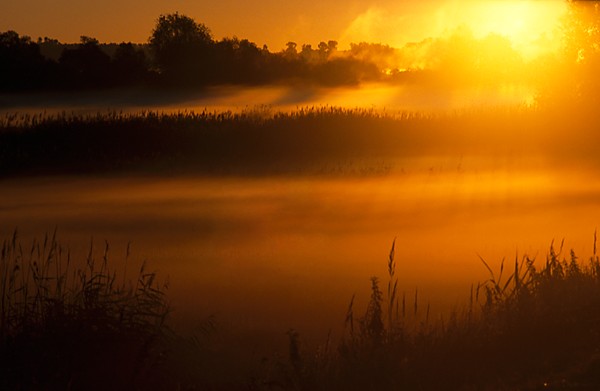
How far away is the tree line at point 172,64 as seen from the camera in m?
47.1

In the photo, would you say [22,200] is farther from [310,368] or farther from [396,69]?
[396,69]

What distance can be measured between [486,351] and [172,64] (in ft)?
161

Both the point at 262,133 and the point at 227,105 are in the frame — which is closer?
the point at 262,133

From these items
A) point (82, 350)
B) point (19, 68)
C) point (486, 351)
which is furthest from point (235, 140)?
point (82, 350)

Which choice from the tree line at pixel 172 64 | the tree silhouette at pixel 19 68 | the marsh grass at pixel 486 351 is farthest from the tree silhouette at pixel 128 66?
the marsh grass at pixel 486 351

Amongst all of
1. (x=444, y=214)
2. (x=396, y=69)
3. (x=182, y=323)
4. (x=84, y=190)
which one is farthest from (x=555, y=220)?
(x=396, y=69)

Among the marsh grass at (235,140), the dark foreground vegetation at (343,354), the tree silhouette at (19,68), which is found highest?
the tree silhouette at (19,68)

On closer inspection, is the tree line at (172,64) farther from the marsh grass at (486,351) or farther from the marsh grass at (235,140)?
the marsh grass at (486,351)

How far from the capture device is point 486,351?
8969 millimetres

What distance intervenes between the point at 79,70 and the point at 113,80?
180cm

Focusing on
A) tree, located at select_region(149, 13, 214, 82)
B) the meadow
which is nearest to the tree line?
tree, located at select_region(149, 13, 214, 82)

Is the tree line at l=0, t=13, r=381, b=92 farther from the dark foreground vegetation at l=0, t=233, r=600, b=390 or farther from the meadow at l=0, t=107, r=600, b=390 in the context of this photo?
the dark foreground vegetation at l=0, t=233, r=600, b=390

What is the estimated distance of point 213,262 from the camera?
18.4 metres

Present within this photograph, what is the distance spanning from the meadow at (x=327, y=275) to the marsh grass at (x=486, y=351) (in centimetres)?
2
